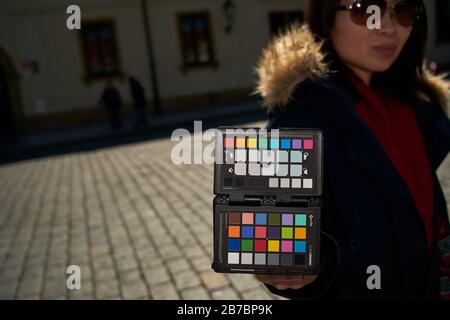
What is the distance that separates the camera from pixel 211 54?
1600 cm

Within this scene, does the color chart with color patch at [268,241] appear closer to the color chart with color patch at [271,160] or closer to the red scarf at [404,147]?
the color chart with color patch at [271,160]

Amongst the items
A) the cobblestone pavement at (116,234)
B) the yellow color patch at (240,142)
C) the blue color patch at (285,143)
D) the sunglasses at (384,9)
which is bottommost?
the cobblestone pavement at (116,234)

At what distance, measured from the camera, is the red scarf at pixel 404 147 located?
1.38m

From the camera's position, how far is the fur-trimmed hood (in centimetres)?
133

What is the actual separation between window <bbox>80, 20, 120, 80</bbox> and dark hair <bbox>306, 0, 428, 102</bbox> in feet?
46.5

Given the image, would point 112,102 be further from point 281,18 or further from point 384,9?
point 384,9

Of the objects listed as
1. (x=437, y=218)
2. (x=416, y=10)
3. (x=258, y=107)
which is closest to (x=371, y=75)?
(x=416, y=10)

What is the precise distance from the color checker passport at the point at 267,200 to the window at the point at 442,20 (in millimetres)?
21615

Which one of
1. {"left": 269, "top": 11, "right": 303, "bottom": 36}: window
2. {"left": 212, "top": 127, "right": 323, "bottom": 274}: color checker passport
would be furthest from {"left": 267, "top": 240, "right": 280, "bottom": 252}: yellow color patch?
{"left": 269, "top": 11, "right": 303, "bottom": 36}: window

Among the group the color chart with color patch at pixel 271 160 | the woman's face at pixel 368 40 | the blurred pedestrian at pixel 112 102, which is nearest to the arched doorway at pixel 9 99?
the blurred pedestrian at pixel 112 102

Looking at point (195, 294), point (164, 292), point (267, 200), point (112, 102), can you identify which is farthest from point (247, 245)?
point (112, 102)

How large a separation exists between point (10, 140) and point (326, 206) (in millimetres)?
13963

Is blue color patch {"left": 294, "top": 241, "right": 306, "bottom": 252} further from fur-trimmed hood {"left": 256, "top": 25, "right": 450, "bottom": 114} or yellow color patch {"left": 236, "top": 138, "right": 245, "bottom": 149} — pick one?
fur-trimmed hood {"left": 256, "top": 25, "right": 450, "bottom": 114}

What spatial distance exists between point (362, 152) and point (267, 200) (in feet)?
1.31
